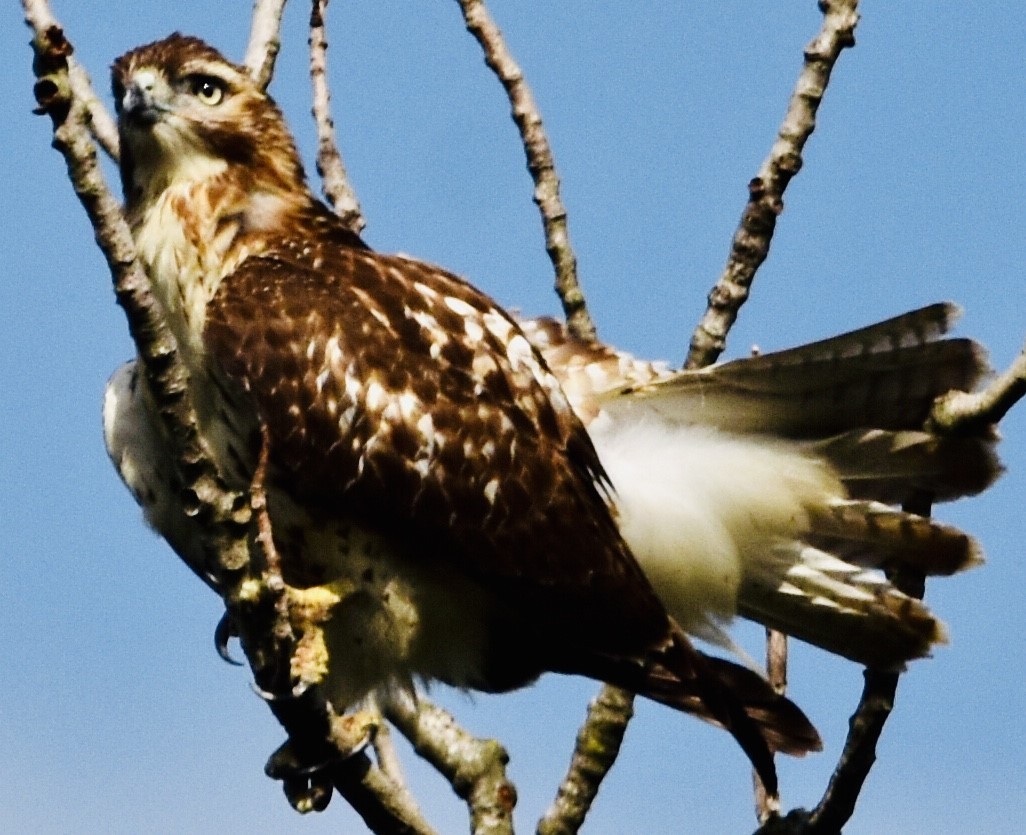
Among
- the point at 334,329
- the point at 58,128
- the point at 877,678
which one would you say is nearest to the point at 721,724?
the point at 877,678

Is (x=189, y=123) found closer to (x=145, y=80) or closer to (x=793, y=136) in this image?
(x=145, y=80)

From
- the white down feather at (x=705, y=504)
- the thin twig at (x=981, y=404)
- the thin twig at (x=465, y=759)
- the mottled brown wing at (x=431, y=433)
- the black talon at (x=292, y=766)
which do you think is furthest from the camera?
the white down feather at (x=705, y=504)

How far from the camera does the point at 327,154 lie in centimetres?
673

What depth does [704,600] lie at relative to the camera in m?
6.04

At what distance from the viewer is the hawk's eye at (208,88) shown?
20.2 ft

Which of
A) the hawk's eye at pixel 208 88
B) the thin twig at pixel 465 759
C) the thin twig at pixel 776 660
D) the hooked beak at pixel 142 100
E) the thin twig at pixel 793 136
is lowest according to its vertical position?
the thin twig at pixel 465 759

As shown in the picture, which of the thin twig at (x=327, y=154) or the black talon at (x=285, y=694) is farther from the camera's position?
the thin twig at (x=327, y=154)

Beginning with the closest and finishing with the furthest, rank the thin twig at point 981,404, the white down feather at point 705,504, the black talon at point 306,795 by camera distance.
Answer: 1. the thin twig at point 981,404
2. the black talon at point 306,795
3. the white down feather at point 705,504

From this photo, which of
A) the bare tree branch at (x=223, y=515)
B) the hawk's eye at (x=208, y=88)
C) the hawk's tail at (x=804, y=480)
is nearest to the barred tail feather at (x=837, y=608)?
the hawk's tail at (x=804, y=480)

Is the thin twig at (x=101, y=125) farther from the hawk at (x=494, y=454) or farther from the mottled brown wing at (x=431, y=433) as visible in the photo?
the mottled brown wing at (x=431, y=433)

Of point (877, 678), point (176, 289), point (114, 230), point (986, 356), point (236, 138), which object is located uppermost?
point (236, 138)

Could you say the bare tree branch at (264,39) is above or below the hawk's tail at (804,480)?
above

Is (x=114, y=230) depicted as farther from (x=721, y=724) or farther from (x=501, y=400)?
(x=721, y=724)

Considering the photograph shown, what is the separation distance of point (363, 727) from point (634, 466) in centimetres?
158
